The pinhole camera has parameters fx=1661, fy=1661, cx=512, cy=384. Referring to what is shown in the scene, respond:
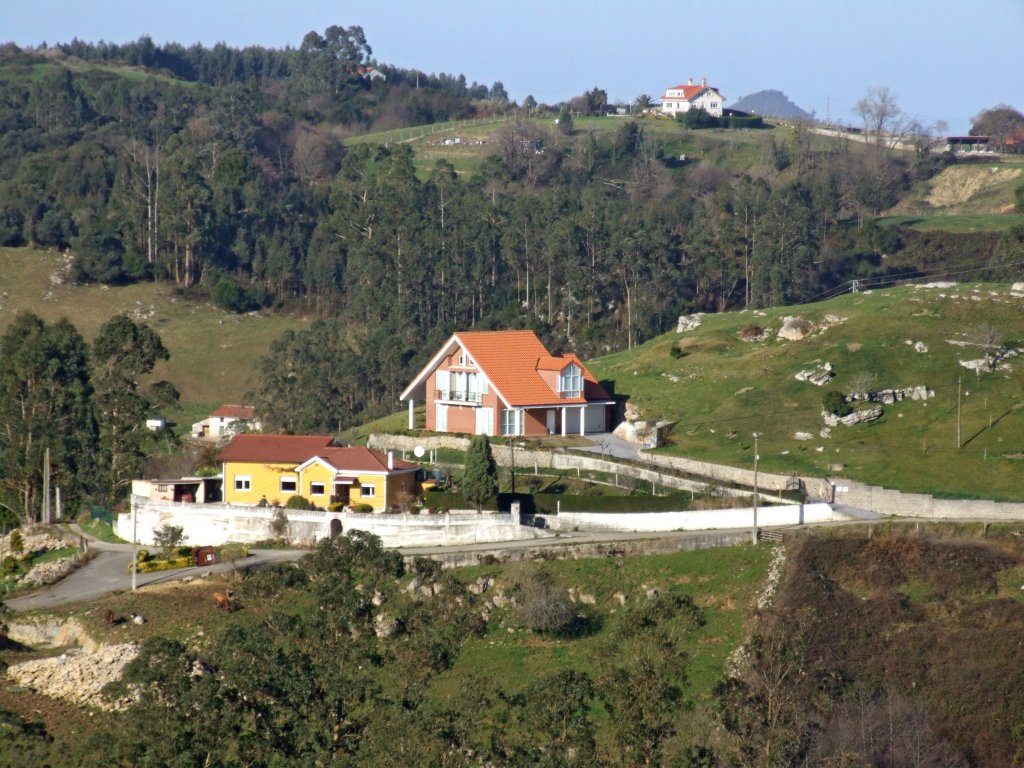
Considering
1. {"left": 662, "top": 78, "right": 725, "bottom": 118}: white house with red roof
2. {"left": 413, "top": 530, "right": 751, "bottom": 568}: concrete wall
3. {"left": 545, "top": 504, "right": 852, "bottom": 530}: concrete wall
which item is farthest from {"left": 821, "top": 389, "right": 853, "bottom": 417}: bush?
{"left": 662, "top": 78, "right": 725, "bottom": 118}: white house with red roof

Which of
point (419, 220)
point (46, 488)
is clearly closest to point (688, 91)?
point (419, 220)

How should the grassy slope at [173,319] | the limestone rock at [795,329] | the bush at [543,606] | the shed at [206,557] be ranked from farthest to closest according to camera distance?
the grassy slope at [173,319]
the limestone rock at [795,329]
the shed at [206,557]
the bush at [543,606]

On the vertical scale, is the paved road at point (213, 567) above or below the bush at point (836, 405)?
below

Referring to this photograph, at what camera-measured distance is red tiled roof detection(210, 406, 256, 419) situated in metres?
85.9

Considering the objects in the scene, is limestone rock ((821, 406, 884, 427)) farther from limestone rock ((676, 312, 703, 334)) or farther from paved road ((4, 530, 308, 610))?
paved road ((4, 530, 308, 610))

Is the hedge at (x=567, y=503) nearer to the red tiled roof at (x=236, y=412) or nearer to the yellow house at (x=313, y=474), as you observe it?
the yellow house at (x=313, y=474)

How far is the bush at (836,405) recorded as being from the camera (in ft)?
210

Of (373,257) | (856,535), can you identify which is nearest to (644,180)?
(373,257)

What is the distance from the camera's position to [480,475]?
57.4 metres

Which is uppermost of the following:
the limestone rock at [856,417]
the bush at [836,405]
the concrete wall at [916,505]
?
the bush at [836,405]

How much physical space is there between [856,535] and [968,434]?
11.6 metres

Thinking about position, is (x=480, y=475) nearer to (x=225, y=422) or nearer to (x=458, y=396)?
(x=458, y=396)

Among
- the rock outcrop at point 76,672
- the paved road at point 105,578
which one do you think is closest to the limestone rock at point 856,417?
the paved road at point 105,578

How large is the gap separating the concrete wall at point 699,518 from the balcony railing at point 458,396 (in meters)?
12.7
